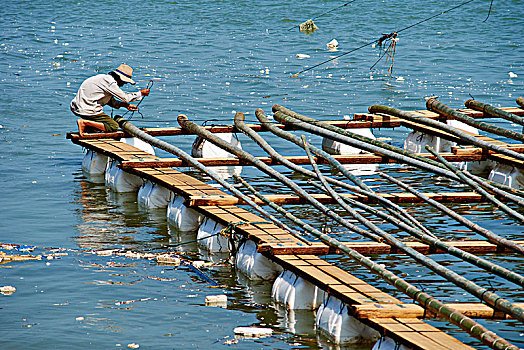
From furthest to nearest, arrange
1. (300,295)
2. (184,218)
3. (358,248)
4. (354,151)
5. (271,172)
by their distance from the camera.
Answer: (354,151) < (184,218) < (271,172) < (358,248) < (300,295)

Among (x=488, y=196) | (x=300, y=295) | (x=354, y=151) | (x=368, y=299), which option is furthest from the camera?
(x=354, y=151)

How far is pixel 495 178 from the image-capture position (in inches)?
512

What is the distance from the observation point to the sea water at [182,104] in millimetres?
8055

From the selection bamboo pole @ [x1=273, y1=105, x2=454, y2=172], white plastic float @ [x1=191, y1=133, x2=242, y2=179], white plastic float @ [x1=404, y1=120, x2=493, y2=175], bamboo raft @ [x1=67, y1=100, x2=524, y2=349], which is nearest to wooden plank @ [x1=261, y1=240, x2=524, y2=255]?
bamboo raft @ [x1=67, y1=100, x2=524, y2=349]

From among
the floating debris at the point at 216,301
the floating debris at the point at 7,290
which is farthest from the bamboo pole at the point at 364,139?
the floating debris at the point at 7,290

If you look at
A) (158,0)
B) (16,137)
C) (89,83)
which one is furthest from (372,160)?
(158,0)

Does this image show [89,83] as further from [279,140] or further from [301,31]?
[301,31]

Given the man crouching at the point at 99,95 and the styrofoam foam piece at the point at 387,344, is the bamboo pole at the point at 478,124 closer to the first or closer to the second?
the man crouching at the point at 99,95

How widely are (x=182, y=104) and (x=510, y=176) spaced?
1050 cm

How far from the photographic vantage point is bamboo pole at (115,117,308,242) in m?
9.41

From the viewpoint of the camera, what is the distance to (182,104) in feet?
69.9

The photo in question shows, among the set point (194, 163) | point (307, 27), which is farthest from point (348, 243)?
point (307, 27)

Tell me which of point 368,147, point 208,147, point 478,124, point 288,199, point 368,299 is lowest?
point 368,299

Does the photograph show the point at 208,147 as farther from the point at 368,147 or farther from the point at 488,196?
the point at 488,196
